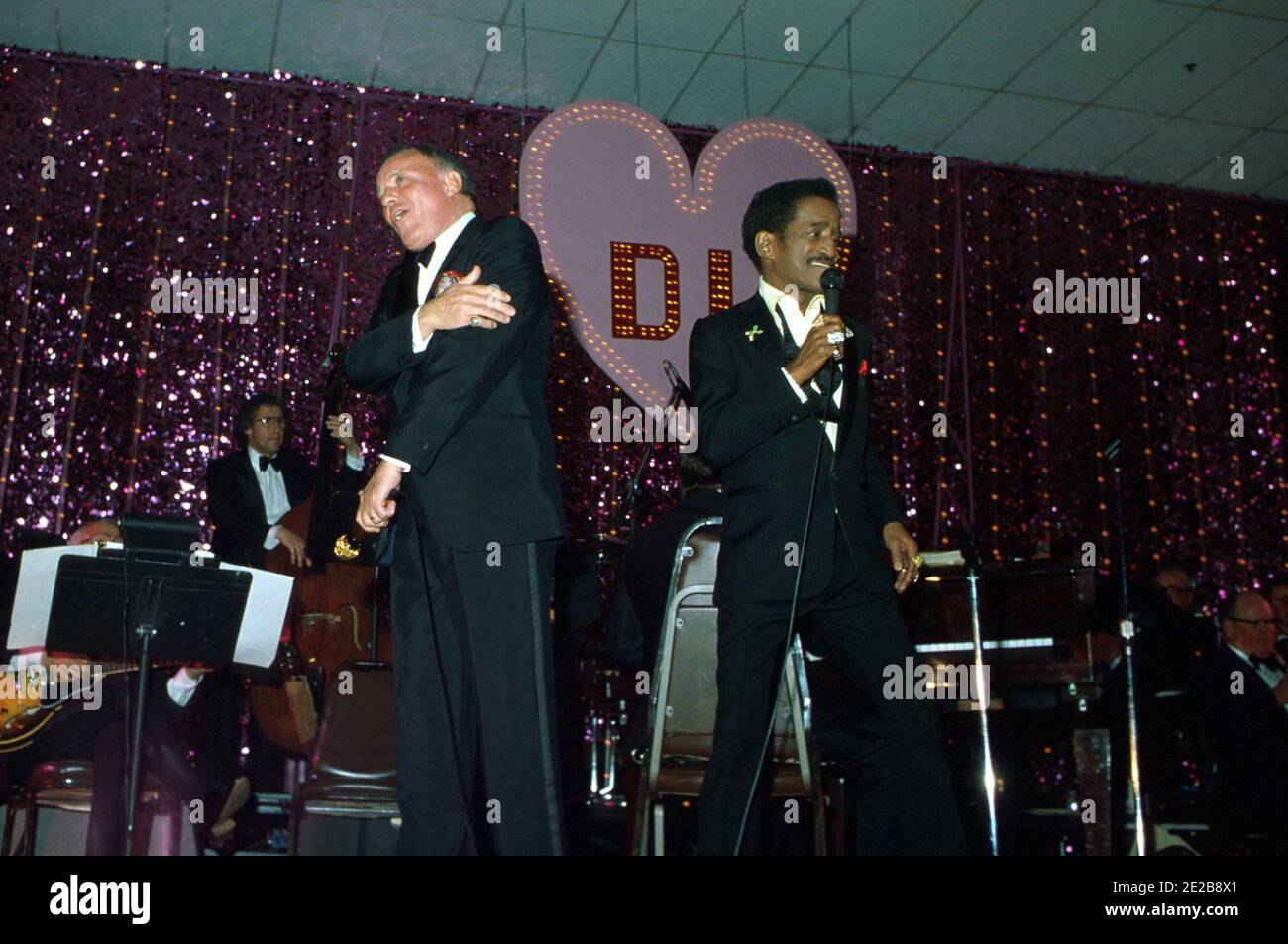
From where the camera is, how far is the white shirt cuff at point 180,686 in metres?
3.78

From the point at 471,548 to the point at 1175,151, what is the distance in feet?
23.1

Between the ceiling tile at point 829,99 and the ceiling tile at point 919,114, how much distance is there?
111 millimetres

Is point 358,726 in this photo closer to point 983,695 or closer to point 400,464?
point 400,464

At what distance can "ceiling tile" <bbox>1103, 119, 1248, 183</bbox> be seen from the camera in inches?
295

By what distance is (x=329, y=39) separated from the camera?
6.46 metres

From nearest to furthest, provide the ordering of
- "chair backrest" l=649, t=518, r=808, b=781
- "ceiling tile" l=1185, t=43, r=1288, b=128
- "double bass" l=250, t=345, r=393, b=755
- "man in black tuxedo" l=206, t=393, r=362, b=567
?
"chair backrest" l=649, t=518, r=808, b=781 → "double bass" l=250, t=345, r=393, b=755 → "man in black tuxedo" l=206, t=393, r=362, b=567 → "ceiling tile" l=1185, t=43, r=1288, b=128

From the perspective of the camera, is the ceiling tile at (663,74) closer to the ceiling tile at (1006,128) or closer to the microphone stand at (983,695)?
the ceiling tile at (1006,128)

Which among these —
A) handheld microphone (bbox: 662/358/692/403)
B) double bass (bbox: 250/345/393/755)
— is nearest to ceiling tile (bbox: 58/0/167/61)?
double bass (bbox: 250/345/393/755)

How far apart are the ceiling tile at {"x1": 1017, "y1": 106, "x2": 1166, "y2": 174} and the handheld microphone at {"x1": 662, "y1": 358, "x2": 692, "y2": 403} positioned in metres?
3.70

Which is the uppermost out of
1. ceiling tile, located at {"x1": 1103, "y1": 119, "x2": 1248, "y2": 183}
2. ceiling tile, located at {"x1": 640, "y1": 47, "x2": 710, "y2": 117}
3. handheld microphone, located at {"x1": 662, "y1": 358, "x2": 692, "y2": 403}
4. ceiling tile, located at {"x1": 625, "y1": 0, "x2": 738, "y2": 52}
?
ceiling tile, located at {"x1": 625, "y1": 0, "x2": 738, "y2": 52}

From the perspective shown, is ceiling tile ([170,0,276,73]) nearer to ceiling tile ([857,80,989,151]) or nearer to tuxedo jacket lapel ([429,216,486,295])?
ceiling tile ([857,80,989,151])

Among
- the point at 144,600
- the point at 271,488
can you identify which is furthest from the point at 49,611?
the point at 271,488

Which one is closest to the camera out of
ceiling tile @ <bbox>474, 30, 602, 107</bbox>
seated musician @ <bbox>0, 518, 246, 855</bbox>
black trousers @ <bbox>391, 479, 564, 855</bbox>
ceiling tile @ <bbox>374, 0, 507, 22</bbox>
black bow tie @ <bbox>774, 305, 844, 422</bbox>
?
black trousers @ <bbox>391, 479, 564, 855</bbox>

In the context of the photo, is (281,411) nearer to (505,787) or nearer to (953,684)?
(953,684)
